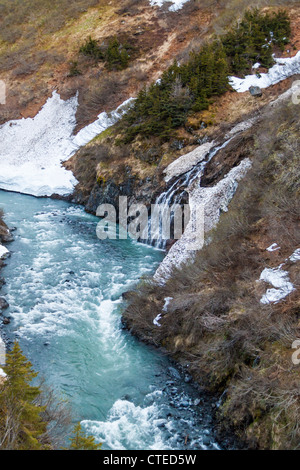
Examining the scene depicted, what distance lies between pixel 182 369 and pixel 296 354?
146 inches

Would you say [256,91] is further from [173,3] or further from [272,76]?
[173,3]

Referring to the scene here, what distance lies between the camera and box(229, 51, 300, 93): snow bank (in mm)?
23609

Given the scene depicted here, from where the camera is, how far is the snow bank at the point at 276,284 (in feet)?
31.4

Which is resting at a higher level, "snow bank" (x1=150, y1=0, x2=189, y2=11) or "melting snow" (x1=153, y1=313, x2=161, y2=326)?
"snow bank" (x1=150, y1=0, x2=189, y2=11)

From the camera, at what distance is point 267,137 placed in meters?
15.9

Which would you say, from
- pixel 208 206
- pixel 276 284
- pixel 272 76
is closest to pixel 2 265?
pixel 208 206

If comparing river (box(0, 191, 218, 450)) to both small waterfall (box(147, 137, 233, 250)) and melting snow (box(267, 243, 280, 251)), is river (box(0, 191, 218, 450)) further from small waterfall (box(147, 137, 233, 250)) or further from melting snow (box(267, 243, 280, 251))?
melting snow (box(267, 243, 280, 251))

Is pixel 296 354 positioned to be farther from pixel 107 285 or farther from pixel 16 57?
pixel 16 57

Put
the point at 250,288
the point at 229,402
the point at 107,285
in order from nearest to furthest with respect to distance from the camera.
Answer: the point at 229,402, the point at 250,288, the point at 107,285

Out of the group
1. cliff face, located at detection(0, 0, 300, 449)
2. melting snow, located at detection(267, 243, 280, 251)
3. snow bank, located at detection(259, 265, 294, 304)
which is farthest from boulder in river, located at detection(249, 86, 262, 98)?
snow bank, located at detection(259, 265, 294, 304)

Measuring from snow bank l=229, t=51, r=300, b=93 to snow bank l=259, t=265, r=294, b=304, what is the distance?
1683 centimetres

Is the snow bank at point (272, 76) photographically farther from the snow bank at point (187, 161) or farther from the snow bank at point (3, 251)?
the snow bank at point (3, 251)

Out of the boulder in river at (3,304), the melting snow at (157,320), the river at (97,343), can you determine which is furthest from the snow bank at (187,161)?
the boulder in river at (3,304)
